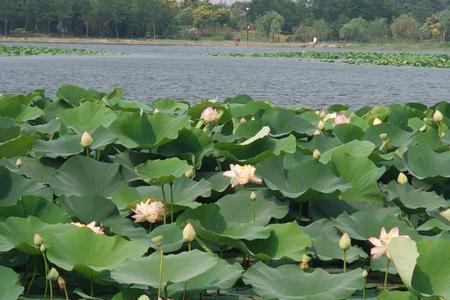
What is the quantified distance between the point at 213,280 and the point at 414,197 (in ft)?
2.74

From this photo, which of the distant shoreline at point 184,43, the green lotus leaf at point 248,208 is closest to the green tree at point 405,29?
the distant shoreline at point 184,43

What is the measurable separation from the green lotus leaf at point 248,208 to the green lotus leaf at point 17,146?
2.29 feet

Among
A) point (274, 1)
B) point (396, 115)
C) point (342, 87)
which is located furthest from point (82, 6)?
point (396, 115)

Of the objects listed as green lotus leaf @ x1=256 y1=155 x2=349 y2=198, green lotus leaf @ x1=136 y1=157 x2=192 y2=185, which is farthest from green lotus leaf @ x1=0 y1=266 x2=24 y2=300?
green lotus leaf @ x1=256 y1=155 x2=349 y2=198

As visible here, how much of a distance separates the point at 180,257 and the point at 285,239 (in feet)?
1.05

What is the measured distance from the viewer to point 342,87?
1557cm

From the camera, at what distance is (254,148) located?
7.39 feet

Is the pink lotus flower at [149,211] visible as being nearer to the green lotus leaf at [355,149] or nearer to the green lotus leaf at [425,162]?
the green lotus leaf at [355,149]

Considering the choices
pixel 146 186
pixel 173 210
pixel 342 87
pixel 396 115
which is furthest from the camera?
pixel 342 87

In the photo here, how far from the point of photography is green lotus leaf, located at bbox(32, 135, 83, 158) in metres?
2.09

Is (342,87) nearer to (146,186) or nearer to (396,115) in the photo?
(396,115)

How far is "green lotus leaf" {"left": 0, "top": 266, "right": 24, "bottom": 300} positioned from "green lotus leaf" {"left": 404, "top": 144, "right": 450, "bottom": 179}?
128cm

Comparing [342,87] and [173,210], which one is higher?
[173,210]

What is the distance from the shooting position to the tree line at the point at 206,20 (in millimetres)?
69438
